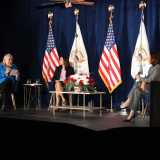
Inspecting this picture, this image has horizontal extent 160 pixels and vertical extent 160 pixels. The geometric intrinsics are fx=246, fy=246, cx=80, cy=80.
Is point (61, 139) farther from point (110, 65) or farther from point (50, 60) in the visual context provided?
point (50, 60)

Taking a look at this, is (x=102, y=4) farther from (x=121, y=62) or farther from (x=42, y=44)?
(x=42, y=44)

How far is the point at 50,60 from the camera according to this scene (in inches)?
265

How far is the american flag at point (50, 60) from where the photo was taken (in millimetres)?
6660

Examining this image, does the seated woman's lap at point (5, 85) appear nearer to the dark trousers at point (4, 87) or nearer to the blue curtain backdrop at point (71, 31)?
the dark trousers at point (4, 87)

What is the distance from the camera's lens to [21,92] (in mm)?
7086

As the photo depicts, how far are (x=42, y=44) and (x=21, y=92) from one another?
4.94ft

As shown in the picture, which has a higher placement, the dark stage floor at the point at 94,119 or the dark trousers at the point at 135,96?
the dark trousers at the point at 135,96

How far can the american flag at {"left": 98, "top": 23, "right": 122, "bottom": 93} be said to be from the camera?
573cm

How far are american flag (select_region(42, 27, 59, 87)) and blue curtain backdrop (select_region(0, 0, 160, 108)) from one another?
0.14m

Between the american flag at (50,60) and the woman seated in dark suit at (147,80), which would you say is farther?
the american flag at (50,60)

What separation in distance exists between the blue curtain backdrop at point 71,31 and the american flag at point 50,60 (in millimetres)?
138

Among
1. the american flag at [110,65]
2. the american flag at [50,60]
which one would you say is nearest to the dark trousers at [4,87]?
the american flag at [50,60]

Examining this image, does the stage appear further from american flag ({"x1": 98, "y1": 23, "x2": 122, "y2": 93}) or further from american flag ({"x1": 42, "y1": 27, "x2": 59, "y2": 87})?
american flag ({"x1": 42, "y1": 27, "x2": 59, "y2": 87})

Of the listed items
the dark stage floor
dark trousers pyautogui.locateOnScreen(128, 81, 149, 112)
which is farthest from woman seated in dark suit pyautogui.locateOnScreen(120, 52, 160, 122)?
the dark stage floor
